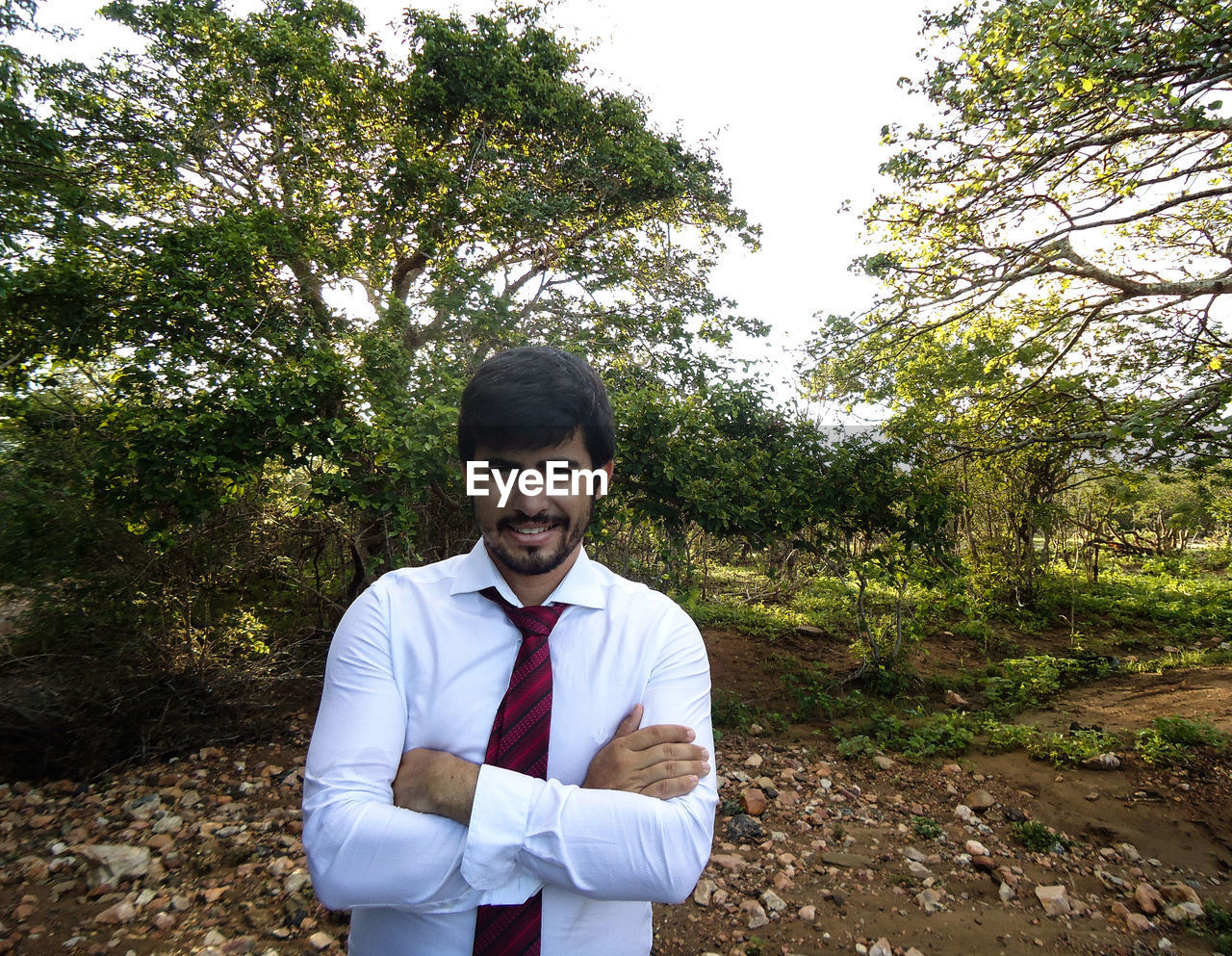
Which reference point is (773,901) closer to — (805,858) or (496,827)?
(805,858)

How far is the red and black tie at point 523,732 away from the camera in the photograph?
1.24 meters

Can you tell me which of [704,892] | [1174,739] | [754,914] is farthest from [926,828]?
[1174,739]

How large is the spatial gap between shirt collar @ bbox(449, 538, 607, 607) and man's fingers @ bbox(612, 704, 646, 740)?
0.85 ft

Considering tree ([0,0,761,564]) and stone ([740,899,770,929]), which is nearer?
stone ([740,899,770,929])

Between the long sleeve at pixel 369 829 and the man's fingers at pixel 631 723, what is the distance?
357mm

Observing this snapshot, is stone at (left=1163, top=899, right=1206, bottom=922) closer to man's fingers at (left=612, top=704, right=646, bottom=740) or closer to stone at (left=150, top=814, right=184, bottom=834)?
man's fingers at (left=612, top=704, right=646, bottom=740)

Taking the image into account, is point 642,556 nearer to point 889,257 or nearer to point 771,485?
point 771,485

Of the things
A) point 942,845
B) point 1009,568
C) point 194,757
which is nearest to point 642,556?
point 942,845

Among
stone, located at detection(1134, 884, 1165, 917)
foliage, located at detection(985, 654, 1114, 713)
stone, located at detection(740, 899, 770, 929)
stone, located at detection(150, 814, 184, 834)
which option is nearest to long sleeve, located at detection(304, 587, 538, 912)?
stone, located at detection(740, 899, 770, 929)

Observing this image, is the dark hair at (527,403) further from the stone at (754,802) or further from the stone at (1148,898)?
the stone at (1148,898)

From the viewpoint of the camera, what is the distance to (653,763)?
1.32m

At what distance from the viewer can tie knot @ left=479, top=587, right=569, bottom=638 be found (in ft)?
4.76

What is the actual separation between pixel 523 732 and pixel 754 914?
2.42 meters

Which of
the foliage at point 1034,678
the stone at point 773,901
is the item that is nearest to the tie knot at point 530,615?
the stone at point 773,901
